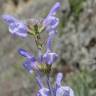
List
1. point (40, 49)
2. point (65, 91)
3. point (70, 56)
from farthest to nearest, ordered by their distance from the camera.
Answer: point (70, 56) → point (40, 49) → point (65, 91)

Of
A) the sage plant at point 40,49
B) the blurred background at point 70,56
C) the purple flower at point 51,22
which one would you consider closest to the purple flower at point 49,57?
the sage plant at point 40,49

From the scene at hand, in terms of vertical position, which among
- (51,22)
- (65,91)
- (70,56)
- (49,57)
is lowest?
(65,91)

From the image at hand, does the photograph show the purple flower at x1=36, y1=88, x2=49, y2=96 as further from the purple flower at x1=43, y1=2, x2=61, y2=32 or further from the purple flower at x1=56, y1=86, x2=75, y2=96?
the purple flower at x1=43, y1=2, x2=61, y2=32

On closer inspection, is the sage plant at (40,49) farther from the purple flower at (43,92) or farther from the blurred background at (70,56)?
the blurred background at (70,56)

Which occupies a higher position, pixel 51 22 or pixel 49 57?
pixel 51 22

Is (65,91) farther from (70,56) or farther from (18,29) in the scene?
(70,56)

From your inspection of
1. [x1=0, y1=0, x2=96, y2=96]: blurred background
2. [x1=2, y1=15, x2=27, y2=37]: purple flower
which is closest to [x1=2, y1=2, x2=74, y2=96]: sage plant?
[x1=2, y1=15, x2=27, y2=37]: purple flower

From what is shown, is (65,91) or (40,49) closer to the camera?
(65,91)

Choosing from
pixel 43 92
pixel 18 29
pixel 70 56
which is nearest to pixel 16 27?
pixel 18 29
